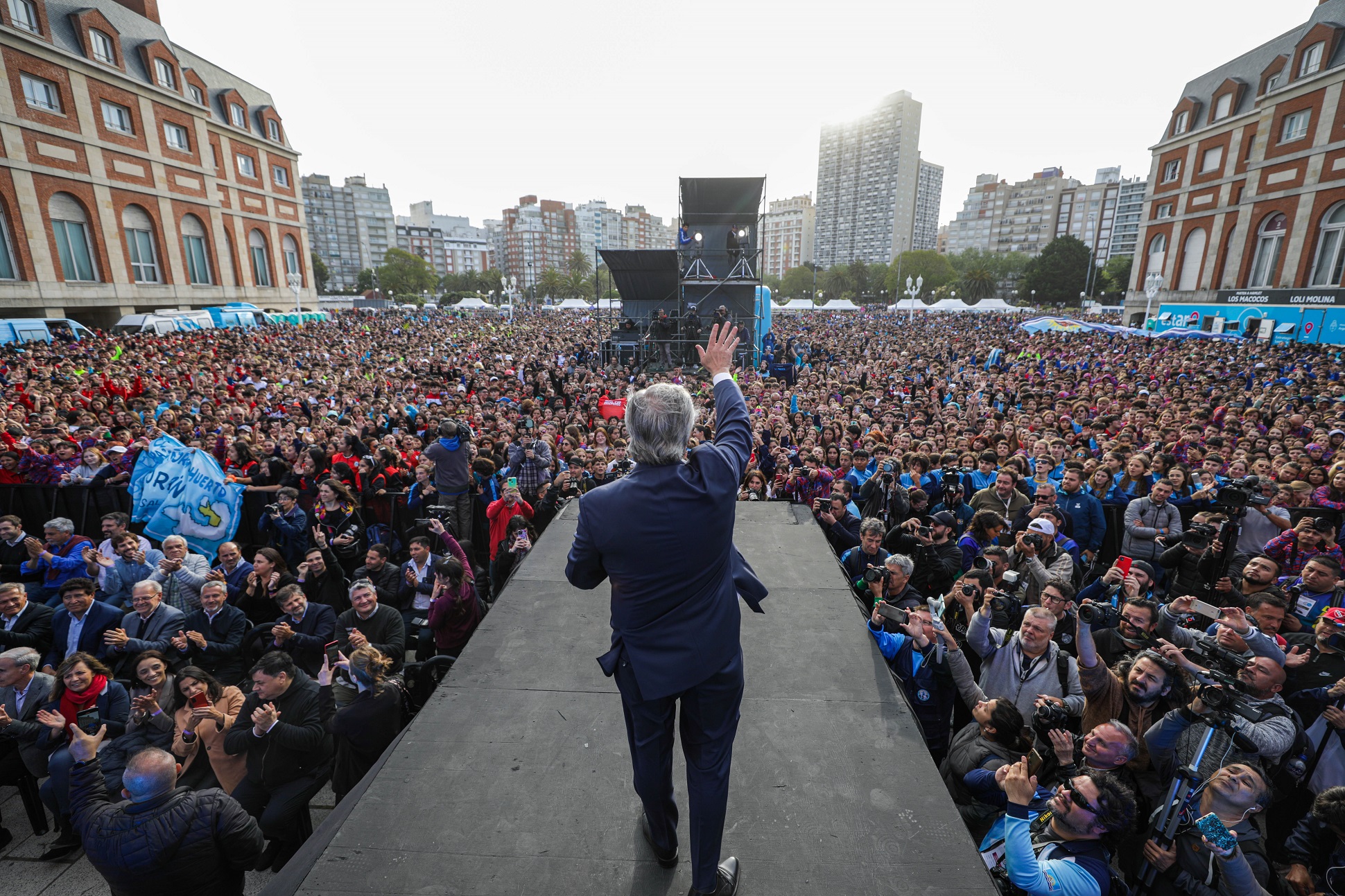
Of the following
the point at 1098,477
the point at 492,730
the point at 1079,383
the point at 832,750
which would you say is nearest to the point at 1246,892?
the point at 832,750

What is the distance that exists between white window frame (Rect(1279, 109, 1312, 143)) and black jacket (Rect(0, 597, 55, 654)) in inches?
1802

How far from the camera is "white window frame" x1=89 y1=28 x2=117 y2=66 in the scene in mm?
26344

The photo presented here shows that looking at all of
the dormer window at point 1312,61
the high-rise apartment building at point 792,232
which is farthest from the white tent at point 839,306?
the high-rise apartment building at point 792,232

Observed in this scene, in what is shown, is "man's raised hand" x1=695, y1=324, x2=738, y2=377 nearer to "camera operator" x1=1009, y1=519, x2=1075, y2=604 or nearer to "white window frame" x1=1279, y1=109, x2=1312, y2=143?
"camera operator" x1=1009, y1=519, x2=1075, y2=604

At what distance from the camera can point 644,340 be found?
67.4 feet

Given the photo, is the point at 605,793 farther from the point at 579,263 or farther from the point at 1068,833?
the point at 579,263

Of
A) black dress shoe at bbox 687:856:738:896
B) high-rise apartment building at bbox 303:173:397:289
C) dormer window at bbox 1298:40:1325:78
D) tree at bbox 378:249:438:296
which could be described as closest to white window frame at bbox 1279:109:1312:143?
dormer window at bbox 1298:40:1325:78

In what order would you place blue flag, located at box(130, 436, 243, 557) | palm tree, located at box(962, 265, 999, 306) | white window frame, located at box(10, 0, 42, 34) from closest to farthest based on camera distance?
blue flag, located at box(130, 436, 243, 557), white window frame, located at box(10, 0, 42, 34), palm tree, located at box(962, 265, 999, 306)

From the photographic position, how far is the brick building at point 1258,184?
2692 cm

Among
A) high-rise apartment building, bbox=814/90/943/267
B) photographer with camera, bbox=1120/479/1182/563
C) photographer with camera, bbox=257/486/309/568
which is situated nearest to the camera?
photographer with camera, bbox=1120/479/1182/563

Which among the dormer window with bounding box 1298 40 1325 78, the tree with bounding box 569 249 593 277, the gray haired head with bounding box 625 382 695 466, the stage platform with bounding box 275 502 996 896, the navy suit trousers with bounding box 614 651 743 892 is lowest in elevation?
the stage platform with bounding box 275 502 996 896

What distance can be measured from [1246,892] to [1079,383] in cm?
1598

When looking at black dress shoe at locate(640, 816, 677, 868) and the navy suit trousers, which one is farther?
black dress shoe at locate(640, 816, 677, 868)

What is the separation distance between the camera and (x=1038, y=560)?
4.28 m
